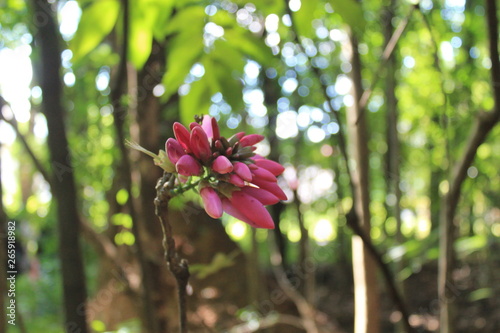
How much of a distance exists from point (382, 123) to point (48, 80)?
468 centimetres

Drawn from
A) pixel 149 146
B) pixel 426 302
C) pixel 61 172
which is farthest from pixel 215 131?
pixel 426 302

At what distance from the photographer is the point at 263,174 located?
0.48 metres

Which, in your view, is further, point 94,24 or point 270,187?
point 94,24

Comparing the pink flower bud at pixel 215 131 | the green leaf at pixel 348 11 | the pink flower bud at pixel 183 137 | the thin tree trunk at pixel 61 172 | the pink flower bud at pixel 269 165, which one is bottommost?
the pink flower bud at pixel 269 165

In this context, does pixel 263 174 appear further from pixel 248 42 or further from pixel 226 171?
pixel 248 42

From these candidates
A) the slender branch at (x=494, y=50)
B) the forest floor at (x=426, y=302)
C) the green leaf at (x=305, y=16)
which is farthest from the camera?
the forest floor at (x=426, y=302)

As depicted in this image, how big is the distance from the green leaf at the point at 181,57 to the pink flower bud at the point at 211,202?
573 millimetres

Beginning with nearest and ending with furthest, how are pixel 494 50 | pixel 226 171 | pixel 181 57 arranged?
pixel 226 171
pixel 494 50
pixel 181 57

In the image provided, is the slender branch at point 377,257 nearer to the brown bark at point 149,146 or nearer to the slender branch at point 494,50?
the slender branch at point 494,50

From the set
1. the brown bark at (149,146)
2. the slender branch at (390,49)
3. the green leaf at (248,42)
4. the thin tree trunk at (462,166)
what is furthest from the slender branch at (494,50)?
the brown bark at (149,146)

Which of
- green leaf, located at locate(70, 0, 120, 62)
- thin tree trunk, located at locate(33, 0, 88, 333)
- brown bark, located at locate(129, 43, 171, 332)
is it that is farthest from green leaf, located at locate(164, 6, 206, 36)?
brown bark, located at locate(129, 43, 171, 332)

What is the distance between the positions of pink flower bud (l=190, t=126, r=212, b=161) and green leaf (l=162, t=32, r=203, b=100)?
560mm

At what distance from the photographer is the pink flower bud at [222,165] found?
1.50ft

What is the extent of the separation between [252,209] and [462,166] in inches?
23.8
